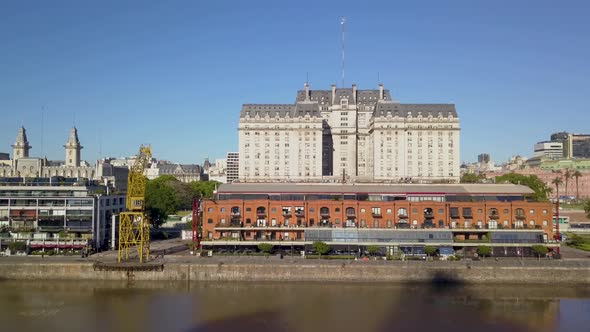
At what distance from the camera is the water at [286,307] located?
52.7m

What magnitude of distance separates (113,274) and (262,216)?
23.7 metres

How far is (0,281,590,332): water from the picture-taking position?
Answer: 173 feet

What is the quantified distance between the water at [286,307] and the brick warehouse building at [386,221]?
37.1 ft

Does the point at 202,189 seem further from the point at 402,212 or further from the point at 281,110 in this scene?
the point at 402,212

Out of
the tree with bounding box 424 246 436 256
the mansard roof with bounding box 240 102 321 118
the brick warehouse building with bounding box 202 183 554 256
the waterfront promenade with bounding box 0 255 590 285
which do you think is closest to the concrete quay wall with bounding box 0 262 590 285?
the waterfront promenade with bounding box 0 255 590 285

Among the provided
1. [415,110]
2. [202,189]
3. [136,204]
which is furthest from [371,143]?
[136,204]

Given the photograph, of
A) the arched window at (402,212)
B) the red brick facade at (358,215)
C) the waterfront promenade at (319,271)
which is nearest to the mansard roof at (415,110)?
the red brick facade at (358,215)

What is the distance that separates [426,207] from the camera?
82.8 m

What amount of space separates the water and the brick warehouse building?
11303mm

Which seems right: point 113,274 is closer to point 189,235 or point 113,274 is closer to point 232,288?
point 232,288

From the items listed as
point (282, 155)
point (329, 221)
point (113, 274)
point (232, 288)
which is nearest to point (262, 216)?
point (329, 221)

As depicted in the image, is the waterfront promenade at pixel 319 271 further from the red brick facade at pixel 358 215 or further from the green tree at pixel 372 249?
the red brick facade at pixel 358 215

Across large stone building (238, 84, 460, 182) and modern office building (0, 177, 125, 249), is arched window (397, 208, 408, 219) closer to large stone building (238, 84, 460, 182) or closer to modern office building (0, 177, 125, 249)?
large stone building (238, 84, 460, 182)

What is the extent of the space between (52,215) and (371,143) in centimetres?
7782
